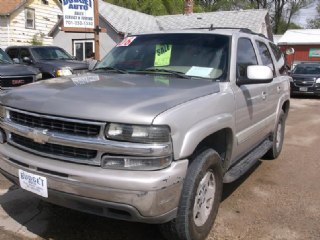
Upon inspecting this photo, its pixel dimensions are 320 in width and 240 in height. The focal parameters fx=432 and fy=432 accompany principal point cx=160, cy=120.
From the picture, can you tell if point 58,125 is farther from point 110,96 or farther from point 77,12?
point 77,12

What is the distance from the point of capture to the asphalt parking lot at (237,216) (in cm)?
397

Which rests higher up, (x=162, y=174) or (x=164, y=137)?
(x=164, y=137)

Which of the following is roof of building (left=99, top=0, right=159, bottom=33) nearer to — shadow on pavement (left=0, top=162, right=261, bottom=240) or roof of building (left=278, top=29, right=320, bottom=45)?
roof of building (left=278, top=29, right=320, bottom=45)

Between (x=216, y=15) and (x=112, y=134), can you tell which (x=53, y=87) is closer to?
(x=112, y=134)

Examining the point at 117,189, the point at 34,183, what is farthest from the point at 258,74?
the point at 34,183

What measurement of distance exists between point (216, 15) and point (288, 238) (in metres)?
26.1

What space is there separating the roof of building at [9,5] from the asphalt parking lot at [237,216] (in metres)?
20.6

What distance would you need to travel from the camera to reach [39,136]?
333 cm

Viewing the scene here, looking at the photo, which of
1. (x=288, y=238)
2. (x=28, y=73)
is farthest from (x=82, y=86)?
(x=28, y=73)

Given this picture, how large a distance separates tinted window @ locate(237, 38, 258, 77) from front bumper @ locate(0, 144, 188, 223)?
1772mm

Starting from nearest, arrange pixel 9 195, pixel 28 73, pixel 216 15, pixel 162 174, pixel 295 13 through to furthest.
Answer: pixel 162 174
pixel 9 195
pixel 28 73
pixel 216 15
pixel 295 13

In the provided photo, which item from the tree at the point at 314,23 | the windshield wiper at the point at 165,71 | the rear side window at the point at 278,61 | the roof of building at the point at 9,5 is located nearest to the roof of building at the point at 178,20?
the roof of building at the point at 9,5

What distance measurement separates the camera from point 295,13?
59.8 m

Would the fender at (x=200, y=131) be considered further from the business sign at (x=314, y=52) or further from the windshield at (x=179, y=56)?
the business sign at (x=314, y=52)
